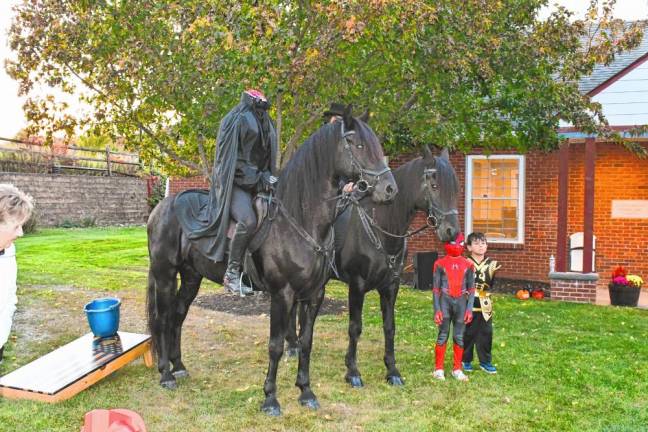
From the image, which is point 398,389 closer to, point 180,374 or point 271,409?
point 271,409

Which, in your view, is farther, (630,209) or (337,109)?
(630,209)

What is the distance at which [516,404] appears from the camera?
18.5 ft

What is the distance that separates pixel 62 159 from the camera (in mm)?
26844

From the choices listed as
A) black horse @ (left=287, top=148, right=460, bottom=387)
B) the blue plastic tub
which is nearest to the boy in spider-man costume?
black horse @ (left=287, top=148, right=460, bottom=387)

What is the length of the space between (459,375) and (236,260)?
2.87m

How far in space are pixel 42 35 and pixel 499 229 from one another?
10592 millimetres

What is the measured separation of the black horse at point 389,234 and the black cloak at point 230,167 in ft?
4.21

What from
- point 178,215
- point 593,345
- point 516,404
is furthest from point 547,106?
point 178,215

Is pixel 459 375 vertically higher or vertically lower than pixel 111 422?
lower

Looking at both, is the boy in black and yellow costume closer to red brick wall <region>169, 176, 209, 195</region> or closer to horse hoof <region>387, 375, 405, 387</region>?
horse hoof <region>387, 375, 405, 387</region>

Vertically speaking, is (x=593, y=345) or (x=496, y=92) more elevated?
(x=496, y=92)

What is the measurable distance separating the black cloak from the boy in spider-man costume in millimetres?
2153

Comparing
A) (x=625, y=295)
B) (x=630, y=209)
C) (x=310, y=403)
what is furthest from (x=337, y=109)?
(x=630, y=209)

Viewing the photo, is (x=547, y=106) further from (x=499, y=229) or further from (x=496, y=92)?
(x=499, y=229)
